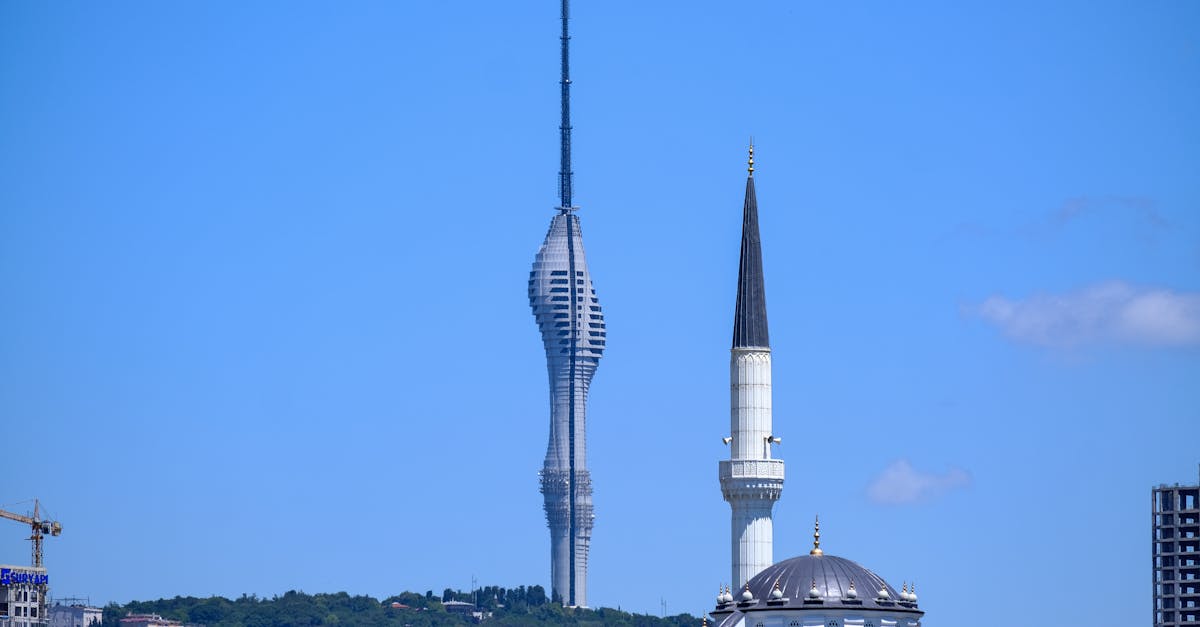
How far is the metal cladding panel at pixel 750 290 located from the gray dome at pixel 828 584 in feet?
92.0

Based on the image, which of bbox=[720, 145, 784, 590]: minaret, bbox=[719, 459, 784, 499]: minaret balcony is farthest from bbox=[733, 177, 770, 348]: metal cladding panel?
bbox=[719, 459, 784, 499]: minaret balcony

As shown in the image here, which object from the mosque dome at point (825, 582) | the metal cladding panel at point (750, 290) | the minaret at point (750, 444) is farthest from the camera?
the metal cladding panel at point (750, 290)

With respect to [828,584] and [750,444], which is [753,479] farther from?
[828,584]

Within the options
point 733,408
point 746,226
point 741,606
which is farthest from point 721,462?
point 741,606

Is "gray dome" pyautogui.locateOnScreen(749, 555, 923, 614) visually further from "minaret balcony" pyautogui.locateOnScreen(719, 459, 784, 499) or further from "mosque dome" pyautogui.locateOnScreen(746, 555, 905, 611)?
"minaret balcony" pyautogui.locateOnScreen(719, 459, 784, 499)

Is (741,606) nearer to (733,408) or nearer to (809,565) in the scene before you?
(809,565)

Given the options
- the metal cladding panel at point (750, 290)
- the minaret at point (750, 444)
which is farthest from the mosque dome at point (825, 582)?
the metal cladding panel at point (750, 290)

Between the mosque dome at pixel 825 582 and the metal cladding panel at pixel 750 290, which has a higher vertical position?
the metal cladding panel at pixel 750 290

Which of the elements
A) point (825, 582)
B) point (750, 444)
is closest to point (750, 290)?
point (750, 444)

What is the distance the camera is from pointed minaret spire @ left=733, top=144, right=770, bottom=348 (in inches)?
6363

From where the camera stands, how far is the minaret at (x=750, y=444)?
156250 mm

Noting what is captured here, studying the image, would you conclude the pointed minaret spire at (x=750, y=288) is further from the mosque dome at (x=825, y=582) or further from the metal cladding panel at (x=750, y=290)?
the mosque dome at (x=825, y=582)

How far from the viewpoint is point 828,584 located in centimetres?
13188

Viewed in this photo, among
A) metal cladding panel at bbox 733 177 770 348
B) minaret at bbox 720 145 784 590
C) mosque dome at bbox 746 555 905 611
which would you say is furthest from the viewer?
metal cladding panel at bbox 733 177 770 348
